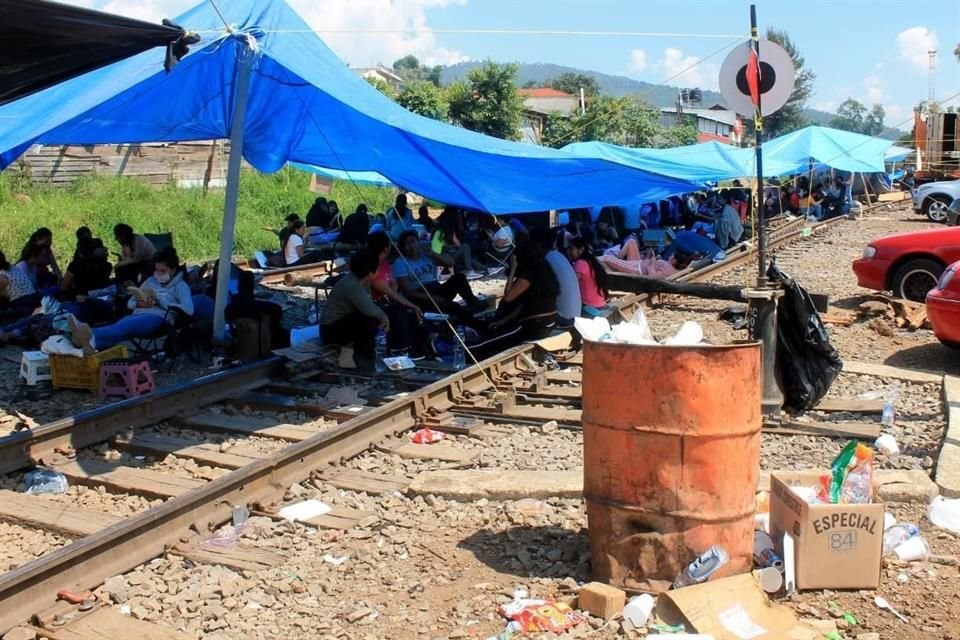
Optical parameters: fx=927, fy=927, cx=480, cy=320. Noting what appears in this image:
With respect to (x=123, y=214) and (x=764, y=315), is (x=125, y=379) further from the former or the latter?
(x=123, y=214)

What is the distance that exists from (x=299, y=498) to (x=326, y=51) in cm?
514

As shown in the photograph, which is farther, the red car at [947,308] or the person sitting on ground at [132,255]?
the person sitting on ground at [132,255]

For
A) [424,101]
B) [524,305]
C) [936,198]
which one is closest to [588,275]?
[524,305]

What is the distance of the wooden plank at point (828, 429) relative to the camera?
6527 mm

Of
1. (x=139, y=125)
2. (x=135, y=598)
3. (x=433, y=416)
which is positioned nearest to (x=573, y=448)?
(x=433, y=416)

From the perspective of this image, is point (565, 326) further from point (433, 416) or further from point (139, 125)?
point (139, 125)

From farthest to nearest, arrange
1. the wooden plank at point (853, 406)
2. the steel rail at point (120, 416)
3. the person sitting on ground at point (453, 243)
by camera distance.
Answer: the person sitting on ground at point (453, 243)
the wooden plank at point (853, 406)
the steel rail at point (120, 416)

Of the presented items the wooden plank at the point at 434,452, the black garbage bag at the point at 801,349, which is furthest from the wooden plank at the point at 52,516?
the black garbage bag at the point at 801,349

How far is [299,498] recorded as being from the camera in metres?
5.55

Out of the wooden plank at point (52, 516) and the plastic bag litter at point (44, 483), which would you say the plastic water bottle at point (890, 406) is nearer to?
the wooden plank at point (52, 516)

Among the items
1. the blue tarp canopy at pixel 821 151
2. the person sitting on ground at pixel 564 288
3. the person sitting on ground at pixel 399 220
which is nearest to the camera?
the person sitting on ground at pixel 564 288

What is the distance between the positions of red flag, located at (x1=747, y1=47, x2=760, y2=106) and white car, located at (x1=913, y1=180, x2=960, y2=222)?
2236 cm

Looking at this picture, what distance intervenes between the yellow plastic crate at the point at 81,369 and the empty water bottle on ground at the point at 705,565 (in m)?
5.78

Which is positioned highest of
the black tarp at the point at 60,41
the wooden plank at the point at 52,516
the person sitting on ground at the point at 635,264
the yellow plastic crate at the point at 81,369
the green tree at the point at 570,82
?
the green tree at the point at 570,82
